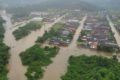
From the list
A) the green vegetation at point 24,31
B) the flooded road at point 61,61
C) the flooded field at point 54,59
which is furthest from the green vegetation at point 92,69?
the green vegetation at point 24,31

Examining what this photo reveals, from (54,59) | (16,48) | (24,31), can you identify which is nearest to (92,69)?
(54,59)

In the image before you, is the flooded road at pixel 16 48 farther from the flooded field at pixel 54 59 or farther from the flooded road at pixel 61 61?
the flooded road at pixel 61 61

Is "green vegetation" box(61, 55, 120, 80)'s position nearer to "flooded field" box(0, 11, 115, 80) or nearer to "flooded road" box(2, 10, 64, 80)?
"flooded field" box(0, 11, 115, 80)

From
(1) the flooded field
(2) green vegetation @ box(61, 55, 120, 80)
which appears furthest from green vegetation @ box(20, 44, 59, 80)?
(2) green vegetation @ box(61, 55, 120, 80)

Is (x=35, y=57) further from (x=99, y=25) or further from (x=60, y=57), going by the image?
(x=99, y=25)

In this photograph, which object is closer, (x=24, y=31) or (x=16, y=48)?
(x=16, y=48)

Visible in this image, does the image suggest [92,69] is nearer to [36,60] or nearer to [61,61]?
[61,61]
